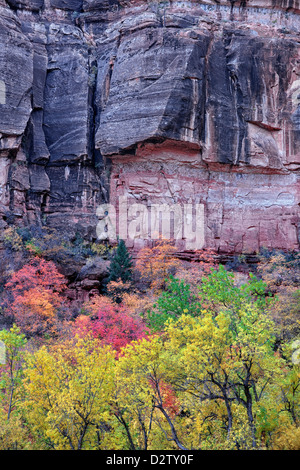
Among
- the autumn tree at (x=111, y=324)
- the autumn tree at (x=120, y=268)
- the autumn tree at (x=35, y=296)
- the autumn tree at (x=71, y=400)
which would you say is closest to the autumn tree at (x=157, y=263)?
the autumn tree at (x=120, y=268)

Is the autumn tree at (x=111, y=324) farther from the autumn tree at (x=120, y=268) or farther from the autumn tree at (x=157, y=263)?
the autumn tree at (x=157, y=263)

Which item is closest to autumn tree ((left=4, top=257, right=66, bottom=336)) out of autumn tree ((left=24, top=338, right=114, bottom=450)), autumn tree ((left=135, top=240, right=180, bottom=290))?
autumn tree ((left=135, top=240, right=180, bottom=290))

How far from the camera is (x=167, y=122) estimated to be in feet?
107

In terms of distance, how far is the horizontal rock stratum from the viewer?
33.7m

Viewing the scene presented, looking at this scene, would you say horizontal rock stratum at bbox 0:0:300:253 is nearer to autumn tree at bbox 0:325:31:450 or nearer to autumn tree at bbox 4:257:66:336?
autumn tree at bbox 4:257:66:336

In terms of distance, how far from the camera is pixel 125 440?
14.1 metres

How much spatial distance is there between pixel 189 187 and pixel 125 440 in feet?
77.8

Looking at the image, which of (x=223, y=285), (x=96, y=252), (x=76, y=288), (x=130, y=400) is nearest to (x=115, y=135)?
(x=96, y=252)

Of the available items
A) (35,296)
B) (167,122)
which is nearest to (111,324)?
(35,296)

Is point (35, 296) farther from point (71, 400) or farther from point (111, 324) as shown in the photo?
point (71, 400)

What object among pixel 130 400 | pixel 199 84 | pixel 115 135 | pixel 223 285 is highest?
pixel 199 84
